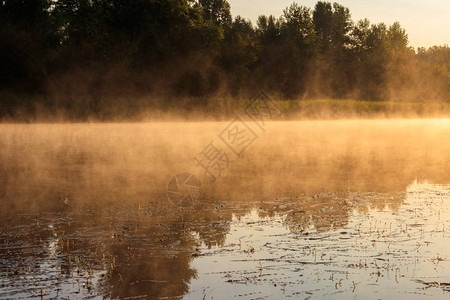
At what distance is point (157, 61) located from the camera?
170ft

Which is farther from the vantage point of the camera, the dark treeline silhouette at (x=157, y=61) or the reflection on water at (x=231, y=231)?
the dark treeline silhouette at (x=157, y=61)

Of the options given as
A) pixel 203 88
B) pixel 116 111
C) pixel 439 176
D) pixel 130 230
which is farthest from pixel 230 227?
pixel 203 88

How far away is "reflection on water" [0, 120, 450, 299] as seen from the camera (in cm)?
Answer: 515

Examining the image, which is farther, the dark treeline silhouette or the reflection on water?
the dark treeline silhouette

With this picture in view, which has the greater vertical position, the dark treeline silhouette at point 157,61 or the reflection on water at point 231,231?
the dark treeline silhouette at point 157,61

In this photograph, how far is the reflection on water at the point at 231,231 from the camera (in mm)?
5152

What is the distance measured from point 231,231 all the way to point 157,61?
4597 cm

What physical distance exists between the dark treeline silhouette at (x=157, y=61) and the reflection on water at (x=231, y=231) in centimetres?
2443

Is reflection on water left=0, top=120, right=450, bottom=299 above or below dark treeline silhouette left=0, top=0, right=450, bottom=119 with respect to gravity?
below

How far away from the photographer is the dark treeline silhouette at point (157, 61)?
4497cm

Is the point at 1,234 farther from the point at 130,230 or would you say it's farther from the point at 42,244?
the point at 130,230

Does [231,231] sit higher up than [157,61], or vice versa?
[157,61]

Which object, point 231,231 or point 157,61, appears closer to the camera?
Answer: point 231,231

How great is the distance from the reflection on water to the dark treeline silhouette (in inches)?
962
